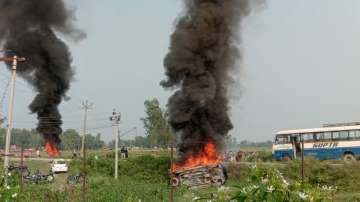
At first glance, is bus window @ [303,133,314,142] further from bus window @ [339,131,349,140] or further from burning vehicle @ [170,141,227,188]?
burning vehicle @ [170,141,227,188]

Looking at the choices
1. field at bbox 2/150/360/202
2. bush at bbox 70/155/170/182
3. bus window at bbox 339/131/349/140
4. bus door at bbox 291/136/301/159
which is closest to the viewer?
field at bbox 2/150/360/202

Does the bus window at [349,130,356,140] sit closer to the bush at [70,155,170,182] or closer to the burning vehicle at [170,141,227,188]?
the burning vehicle at [170,141,227,188]

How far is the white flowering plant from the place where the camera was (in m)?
4.23

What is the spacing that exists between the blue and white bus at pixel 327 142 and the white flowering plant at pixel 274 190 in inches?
1002

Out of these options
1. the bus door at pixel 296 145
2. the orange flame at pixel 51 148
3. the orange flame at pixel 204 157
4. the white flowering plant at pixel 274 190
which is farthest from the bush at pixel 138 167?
the white flowering plant at pixel 274 190

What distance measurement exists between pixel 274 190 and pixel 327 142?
1101 inches

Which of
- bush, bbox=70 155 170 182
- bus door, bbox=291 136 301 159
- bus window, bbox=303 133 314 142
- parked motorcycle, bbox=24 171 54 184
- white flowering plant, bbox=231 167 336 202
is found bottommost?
parked motorcycle, bbox=24 171 54 184

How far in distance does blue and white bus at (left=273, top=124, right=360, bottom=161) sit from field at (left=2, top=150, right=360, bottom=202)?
5.98 metres

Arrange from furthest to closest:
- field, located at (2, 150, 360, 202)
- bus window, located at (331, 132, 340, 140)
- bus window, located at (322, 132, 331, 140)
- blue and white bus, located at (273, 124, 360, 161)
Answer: bus window, located at (322, 132, 331, 140)
bus window, located at (331, 132, 340, 140)
blue and white bus, located at (273, 124, 360, 161)
field, located at (2, 150, 360, 202)

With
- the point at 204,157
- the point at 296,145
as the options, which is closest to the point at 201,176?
the point at 204,157

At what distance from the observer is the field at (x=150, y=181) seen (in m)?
14.8

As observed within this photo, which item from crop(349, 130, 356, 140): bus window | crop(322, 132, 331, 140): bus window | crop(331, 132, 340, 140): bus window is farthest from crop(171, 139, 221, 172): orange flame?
crop(349, 130, 356, 140): bus window

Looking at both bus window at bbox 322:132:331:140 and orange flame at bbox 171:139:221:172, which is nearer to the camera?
orange flame at bbox 171:139:221:172

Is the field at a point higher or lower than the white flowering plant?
lower
